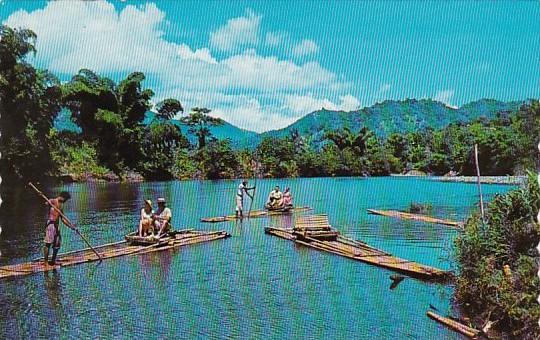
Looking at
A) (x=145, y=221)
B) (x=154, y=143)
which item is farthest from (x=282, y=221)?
(x=154, y=143)

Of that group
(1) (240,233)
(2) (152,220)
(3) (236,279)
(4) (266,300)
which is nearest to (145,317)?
(4) (266,300)

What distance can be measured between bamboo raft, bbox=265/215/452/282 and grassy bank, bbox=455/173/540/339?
5.40ft

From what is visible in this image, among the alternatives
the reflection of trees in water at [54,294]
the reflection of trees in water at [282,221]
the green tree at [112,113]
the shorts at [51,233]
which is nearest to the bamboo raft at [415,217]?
the reflection of trees in water at [282,221]

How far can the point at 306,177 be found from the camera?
5262cm

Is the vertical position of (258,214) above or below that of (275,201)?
below

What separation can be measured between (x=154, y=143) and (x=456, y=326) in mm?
38978

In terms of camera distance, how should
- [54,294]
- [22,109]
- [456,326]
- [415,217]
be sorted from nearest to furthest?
[456,326], [54,294], [415,217], [22,109]

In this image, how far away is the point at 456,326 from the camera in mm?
6375

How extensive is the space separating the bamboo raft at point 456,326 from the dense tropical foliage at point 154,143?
18973 mm

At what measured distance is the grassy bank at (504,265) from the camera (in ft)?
18.6

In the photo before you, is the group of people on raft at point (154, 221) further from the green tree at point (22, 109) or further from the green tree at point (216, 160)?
the green tree at point (216, 160)

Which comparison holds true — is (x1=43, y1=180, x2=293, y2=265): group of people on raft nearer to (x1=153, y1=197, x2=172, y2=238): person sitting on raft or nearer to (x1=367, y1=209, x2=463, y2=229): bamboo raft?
(x1=153, y1=197, x2=172, y2=238): person sitting on raft

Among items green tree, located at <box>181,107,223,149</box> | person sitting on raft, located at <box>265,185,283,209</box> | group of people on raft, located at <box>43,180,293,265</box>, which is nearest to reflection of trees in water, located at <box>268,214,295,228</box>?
person sitting on raft, located at <box>265,185,283,209</box>

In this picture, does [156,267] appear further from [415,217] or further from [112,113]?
[112,113]
